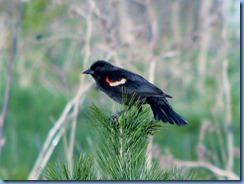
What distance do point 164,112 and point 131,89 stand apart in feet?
0.71

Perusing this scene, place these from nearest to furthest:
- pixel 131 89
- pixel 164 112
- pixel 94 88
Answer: pixel 164 112 → pixel 131 89 → pixel 94 88

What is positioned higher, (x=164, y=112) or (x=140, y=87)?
(x=140, y=87)

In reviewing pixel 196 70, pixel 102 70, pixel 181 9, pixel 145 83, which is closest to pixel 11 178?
pixel 102 70

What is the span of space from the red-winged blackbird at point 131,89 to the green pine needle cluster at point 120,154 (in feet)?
1.83

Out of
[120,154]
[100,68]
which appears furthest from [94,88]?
[120,154]

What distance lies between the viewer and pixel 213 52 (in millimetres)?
6723

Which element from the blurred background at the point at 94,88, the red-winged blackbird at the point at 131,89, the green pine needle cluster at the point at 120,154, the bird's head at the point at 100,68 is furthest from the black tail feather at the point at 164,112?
the blurred background at the point at 94,88

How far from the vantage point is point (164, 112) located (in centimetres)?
285

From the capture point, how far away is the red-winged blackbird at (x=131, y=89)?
282 cm

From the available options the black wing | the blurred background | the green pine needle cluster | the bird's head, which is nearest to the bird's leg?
the green pine needle cluster

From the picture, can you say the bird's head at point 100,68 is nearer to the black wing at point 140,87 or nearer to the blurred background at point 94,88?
the black wing at point 140,87

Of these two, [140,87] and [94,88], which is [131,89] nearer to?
[140,87]

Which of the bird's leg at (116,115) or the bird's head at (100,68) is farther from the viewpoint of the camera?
the bird's head at (100,68)

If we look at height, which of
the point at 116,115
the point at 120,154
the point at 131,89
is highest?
the point at 131,89
